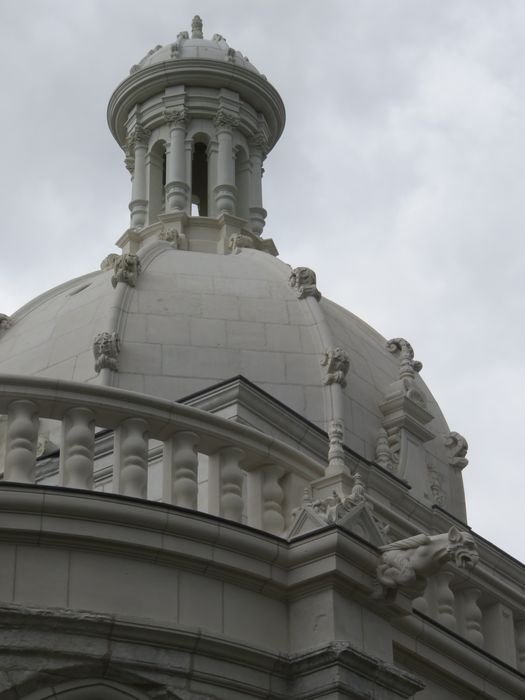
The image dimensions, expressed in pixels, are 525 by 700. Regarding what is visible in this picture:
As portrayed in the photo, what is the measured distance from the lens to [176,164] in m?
56.1

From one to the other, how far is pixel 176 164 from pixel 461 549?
3477cm

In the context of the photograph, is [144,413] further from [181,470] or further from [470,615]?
[470,615]

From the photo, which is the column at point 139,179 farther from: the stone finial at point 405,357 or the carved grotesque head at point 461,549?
the carved grotesque head at point 461,549

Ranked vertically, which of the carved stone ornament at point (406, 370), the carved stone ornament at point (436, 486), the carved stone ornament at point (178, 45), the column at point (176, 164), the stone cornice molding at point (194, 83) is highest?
the carved stone ornament at point (178, 45)

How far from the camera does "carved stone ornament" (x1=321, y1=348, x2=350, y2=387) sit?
42.0m

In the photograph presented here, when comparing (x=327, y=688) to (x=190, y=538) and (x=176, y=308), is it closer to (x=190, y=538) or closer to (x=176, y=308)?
(x=190, y=538)

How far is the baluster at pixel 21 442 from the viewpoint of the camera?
2216 cm

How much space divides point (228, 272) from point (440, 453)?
719 cm

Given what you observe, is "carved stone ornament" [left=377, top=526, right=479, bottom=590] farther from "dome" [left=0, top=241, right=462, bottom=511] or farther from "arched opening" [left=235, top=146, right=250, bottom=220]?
"arched opening" [left=235, top=146, right=250, bottom=220]

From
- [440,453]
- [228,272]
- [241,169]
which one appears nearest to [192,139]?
[241,169]

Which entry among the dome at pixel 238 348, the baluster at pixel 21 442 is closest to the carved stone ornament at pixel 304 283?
the dome at pixel 238 348

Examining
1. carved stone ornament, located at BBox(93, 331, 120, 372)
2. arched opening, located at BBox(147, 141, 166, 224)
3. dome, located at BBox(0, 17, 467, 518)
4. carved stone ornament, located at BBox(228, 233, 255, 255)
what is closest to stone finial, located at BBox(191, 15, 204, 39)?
arched opening, located at BBox(147, 141, 166, 224)

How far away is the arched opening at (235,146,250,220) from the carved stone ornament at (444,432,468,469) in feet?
41.1

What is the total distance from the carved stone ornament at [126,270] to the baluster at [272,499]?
21.1m
